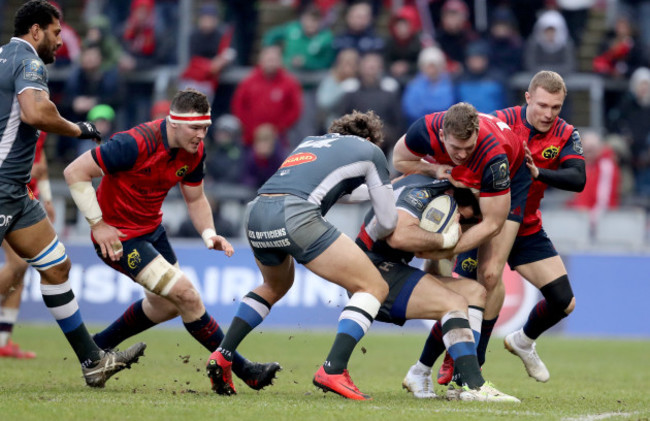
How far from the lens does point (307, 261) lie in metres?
7.32

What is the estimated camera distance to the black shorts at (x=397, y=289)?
7.55 m

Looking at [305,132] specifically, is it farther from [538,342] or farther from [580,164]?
[580,164]

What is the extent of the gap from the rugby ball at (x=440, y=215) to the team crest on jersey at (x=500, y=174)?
391 millimetres

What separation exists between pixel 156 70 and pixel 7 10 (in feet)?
14.3

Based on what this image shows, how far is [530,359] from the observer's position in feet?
30.4

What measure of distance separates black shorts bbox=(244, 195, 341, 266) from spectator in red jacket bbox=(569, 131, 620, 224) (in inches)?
354

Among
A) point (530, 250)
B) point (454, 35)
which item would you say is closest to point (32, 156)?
point (530, 250)

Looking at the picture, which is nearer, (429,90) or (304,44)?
(429,90)

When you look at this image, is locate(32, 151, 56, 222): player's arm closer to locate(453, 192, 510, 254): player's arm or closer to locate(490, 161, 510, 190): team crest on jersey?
locate(453, 192, 510, 254): player's arm

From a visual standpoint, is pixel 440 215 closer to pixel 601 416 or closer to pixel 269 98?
pixel 601 416

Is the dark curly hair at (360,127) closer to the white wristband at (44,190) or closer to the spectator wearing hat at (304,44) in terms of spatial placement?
the white wristband at (44,190)

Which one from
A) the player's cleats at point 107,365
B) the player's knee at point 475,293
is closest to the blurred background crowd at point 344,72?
the player's cleats at point 107,365

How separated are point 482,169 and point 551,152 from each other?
1.14 metres

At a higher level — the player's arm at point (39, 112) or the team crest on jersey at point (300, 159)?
the player's arm at point (39, 112)
